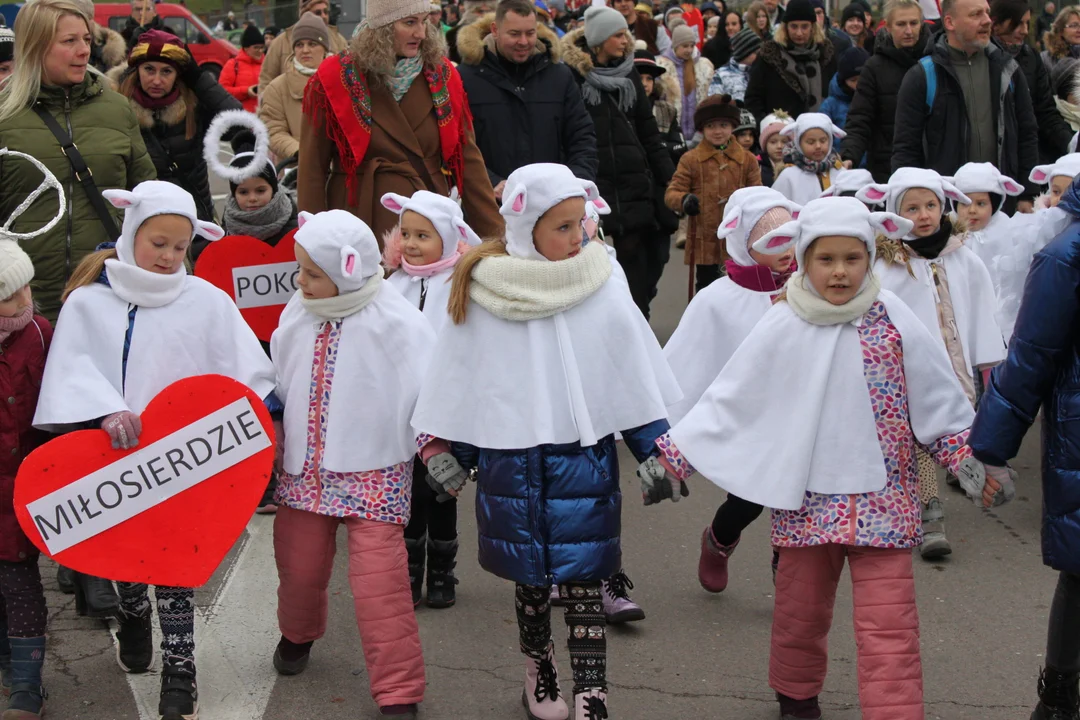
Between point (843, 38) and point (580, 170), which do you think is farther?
point (843, 38)

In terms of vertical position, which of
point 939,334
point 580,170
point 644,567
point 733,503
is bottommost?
point 644,567

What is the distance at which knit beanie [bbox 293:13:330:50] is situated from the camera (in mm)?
9539

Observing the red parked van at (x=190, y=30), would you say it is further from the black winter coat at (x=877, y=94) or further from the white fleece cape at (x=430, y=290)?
the white fleece cape at (x=430, y=290)

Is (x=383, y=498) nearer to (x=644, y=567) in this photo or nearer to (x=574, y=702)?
(x=574, y=702)

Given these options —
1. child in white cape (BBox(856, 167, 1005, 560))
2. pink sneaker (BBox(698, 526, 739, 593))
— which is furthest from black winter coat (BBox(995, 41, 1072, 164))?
pink sneaker (BBox(698, 526, 739, 593))

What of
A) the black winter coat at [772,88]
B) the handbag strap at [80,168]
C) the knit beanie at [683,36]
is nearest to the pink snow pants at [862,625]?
the handbag strap at [80,168]

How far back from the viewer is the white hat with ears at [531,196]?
433cm

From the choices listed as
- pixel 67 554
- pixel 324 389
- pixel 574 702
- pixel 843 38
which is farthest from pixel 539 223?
pixel 843 38

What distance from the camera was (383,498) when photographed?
4.77 meters

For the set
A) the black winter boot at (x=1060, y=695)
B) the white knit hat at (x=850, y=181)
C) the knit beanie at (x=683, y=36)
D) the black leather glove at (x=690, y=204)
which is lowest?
the black winter boot at (x=1060, y=695)

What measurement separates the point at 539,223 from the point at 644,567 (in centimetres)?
217

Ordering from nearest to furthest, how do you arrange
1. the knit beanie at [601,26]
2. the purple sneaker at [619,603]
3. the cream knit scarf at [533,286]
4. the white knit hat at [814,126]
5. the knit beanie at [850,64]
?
1. the cream knit scarf at [533,286]
2. the purple sneaker at [619,603]
3. the knit beanie at [601,26]
4. the white knit hat at [814,126]
5. the knit beanie at [850,64]

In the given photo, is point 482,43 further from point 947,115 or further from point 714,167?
point 947,115

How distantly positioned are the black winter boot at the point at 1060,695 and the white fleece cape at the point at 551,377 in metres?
1.40
